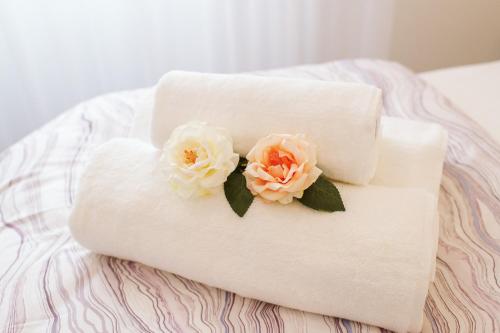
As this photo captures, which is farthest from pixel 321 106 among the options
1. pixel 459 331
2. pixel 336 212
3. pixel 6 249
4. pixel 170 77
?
pixel 6 249

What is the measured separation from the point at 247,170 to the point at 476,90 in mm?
932

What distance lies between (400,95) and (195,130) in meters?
0.74

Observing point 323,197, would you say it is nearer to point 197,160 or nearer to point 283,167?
point 283,167

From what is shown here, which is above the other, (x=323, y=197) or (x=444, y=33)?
(x=323, y=197)

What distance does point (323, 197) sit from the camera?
0.74 m

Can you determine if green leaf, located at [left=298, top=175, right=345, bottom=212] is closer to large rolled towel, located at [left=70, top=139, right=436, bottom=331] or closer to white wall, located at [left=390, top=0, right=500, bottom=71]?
large rolled towel, located at [left=70, top=139, right=436, bottom=331]

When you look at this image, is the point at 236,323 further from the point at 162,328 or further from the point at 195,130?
the point at 195,130

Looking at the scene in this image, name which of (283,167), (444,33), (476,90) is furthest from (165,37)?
(283,167)

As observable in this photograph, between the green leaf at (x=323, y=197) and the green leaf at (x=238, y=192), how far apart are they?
0.08 m

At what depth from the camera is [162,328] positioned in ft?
2.41

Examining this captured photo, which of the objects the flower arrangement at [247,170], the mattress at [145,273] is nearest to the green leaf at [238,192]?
the flower arrangement at [247,170]

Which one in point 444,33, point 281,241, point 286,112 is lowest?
point 444,33

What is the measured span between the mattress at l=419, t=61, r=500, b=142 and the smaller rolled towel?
580 millimetres

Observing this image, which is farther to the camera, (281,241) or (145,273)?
(145,273)
